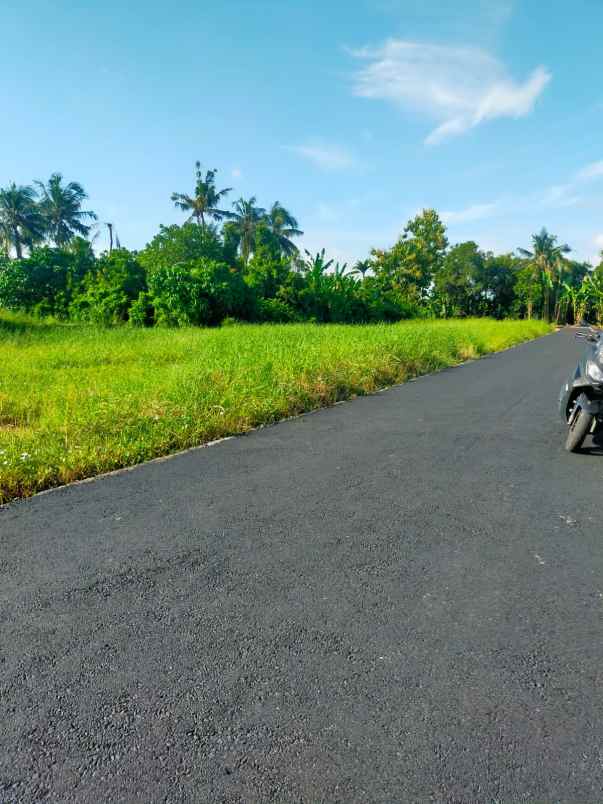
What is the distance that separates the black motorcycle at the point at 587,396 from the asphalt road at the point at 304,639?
0.62 m

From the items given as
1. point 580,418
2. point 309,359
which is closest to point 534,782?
point 580,418

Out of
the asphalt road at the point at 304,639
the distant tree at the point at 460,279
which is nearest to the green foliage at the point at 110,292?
the asphalt road at the point at 304,639

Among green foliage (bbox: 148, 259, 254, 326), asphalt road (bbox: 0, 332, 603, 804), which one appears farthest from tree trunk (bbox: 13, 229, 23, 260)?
asphalt road (bbox: 0, 332, 603, 804)

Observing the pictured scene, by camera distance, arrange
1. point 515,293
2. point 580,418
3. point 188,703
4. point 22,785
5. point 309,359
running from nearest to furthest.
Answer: point 22,785, point 188,703, point 580,418, point 309,359, point 515,293

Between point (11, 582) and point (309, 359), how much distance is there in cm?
723

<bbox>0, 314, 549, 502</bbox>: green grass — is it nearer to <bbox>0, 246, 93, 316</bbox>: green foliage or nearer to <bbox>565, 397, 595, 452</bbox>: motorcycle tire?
<bbox>565, 397, 595, 452</bbox>: motorcycle tire

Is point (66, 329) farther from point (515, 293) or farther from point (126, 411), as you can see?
point (515, 293)

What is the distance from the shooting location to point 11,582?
2801 millimetres

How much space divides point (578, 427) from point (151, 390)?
4.87 m

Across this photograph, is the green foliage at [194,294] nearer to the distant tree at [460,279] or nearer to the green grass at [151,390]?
the green grass at [151,390]

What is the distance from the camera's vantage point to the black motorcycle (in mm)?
4871

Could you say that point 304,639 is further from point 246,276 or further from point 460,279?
point 460,279

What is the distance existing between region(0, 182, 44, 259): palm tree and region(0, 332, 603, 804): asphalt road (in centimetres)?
4554

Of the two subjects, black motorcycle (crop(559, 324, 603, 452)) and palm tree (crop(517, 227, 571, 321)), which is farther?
palm tree (crop(517, 227, 571, 321))
